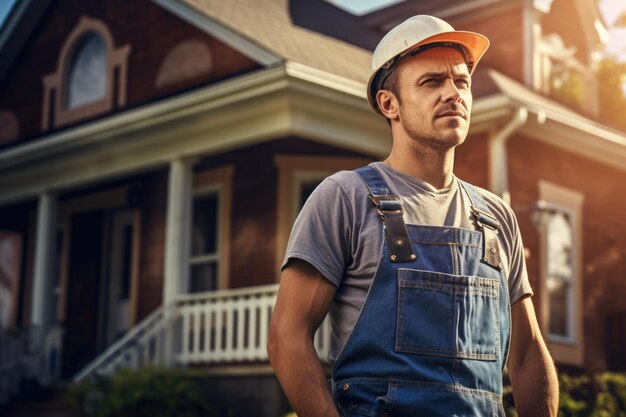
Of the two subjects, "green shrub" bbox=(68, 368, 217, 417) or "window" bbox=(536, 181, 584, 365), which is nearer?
"green shrub" bbox=(68, 368, 217, 417)

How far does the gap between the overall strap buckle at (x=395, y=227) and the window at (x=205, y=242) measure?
1199cm

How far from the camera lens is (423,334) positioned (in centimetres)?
271

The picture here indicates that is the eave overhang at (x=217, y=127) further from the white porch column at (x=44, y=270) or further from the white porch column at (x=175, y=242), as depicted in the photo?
the white porch column at (x=44, y=270)

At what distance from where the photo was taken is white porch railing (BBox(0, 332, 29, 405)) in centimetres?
1405

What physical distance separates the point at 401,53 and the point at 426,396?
93cm

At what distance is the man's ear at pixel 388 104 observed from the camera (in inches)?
120

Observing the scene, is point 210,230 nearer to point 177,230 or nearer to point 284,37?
point 177,230

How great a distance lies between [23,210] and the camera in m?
18.1

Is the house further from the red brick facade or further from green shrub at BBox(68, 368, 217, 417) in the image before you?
green shrub at BBox(68, 368, 217, 417)

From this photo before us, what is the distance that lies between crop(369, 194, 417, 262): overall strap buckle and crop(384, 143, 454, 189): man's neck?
0.58 feet

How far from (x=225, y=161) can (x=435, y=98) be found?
39.2ft

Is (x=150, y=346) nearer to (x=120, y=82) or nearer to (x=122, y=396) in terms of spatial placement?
(x=122, y=396)

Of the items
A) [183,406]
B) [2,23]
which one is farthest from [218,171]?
[2,23]

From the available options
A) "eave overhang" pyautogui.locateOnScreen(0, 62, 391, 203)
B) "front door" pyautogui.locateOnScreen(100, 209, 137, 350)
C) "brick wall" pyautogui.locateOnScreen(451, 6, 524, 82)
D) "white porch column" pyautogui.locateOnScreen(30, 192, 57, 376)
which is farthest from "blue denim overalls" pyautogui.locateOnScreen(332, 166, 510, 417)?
"front door" pyautogui.locateOnScreen(100, 209, 137, 350)
